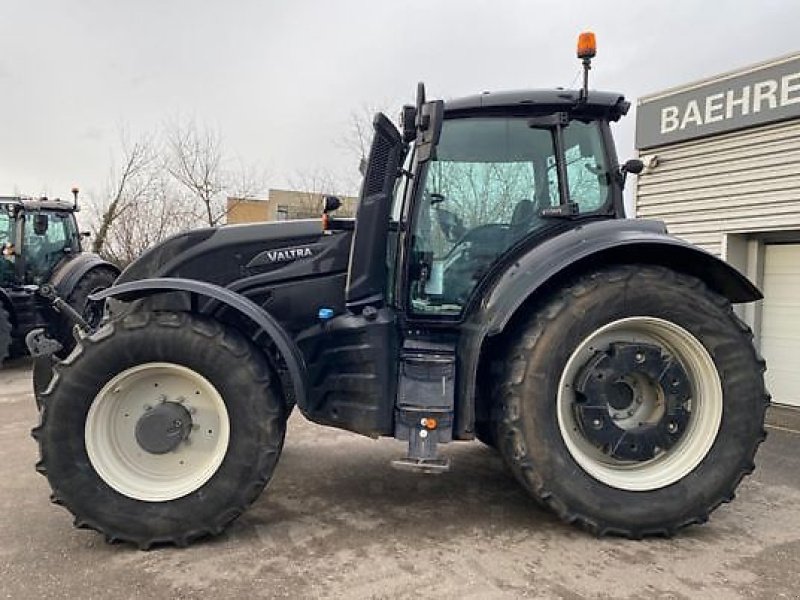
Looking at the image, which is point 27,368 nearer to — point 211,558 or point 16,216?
point 16,216

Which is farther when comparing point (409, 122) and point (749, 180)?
point (749, 180)

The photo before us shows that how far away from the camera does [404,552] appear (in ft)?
10.8

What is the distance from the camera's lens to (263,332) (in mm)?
3584

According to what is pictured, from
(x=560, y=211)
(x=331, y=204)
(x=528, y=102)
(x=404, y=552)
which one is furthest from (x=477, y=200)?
(x=404, y=552)

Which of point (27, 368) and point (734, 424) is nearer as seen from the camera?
point (734, 424)

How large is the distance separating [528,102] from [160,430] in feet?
8.74

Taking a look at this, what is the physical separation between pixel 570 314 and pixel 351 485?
→ 6.22 ft

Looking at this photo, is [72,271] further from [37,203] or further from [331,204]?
[331,204]

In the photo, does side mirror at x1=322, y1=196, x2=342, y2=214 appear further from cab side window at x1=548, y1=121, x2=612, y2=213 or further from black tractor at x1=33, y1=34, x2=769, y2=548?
cab side window at x1=548, y1=121, x2=612, y2=213

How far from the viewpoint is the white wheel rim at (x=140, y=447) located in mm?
3340

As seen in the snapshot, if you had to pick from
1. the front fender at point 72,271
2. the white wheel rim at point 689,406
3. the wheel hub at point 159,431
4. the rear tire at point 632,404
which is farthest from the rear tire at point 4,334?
the white wheel rim at point 689,406

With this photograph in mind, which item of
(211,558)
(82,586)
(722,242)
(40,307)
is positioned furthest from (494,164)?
(40,307)

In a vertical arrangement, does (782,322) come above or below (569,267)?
below

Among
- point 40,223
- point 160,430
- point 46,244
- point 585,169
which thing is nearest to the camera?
point 160,430
